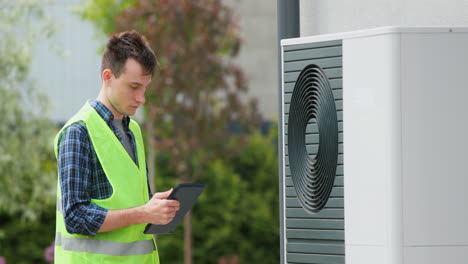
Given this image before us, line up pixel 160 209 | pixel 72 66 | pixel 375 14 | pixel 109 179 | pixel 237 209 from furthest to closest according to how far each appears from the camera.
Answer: pixel 72 66, pixel 237 209, pixel 375 14, pixel 109 179, pixel 160 209

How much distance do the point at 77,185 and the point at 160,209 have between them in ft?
0.99

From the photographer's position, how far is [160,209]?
339 centimetres

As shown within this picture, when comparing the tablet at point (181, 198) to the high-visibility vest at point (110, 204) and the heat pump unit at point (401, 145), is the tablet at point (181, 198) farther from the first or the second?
the heat pump unit at point (401, 145)

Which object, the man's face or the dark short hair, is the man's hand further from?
the dark short hair

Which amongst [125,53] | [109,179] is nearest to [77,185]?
[109,179]

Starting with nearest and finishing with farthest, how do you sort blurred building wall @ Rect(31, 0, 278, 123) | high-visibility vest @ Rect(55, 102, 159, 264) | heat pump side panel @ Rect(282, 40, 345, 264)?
1. heat pump side panel @ Rect(282, 40, 345, 264)
2. high-visibility vest @ Rect(55, 102, 159, 264)
3. blurred building wall @ Rect(31, 0, 278, 123)

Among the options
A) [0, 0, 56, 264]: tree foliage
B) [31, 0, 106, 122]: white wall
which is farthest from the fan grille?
[31, 0, 106, 122]: white wall

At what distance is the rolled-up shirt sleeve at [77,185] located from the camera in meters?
3.41

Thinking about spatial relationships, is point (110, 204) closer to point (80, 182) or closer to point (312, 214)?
point (80, 182)

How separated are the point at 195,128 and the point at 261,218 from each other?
1907mm

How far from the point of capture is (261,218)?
1274 centimetres

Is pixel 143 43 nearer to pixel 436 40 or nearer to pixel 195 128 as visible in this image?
pixel 436 40

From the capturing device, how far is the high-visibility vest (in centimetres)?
351

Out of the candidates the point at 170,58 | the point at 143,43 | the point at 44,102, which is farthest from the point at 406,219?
the point at 44,102
